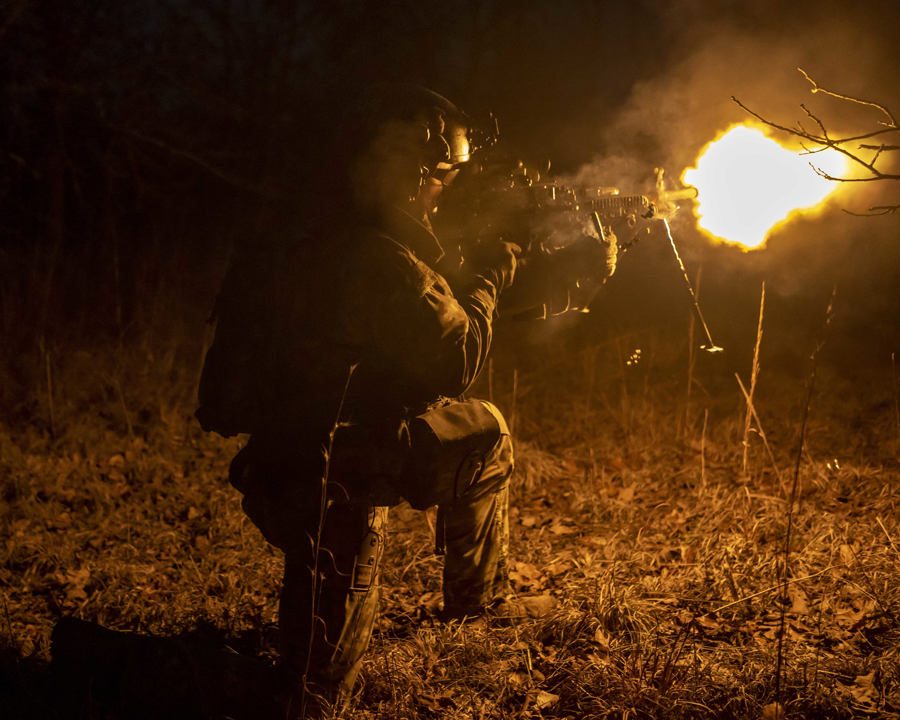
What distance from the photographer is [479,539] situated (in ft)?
10.9

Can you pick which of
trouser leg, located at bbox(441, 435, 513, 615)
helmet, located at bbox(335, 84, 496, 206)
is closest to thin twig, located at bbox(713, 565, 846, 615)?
trouser leg, located at bbox(441, 435, 513, 615)

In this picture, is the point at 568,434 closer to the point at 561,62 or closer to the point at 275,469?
the point at 275,469

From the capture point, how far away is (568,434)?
6008 millimetres

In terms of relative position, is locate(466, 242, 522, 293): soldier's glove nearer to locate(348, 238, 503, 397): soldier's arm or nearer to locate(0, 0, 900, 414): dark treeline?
locate(348, 238, 503, 397): soldier's arm

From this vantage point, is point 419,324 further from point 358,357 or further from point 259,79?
point 259,79

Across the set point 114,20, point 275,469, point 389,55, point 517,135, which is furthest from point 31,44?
point 275,469

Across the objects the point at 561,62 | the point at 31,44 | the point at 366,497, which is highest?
the point at 561,62

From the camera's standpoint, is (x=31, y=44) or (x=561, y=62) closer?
(x=31, y=44)

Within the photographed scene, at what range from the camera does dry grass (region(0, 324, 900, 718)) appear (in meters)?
2.86

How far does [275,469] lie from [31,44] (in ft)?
21.4

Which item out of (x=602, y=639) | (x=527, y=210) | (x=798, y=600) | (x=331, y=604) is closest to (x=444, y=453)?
(x=331, y=604)

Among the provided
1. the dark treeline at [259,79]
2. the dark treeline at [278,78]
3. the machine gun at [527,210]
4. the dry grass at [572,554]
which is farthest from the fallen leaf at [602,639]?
the dark treeline at [259,79]

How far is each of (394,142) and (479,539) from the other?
1.73 metres

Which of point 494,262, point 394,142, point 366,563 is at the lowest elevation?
point 366,563
